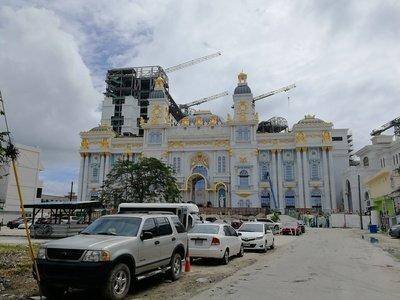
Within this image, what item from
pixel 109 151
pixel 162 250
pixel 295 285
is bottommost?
pixel 295 285

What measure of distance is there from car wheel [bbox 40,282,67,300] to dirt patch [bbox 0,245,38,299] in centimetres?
62

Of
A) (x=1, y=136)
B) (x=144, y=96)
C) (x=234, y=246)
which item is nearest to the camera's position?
(x=1, y=136)

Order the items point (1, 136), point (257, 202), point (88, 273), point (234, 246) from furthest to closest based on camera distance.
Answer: point (257, 202) < point (234, 246) < point (1, 136) < point (88, 273)

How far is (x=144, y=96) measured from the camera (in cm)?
11500

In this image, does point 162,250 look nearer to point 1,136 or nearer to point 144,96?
point 1,136

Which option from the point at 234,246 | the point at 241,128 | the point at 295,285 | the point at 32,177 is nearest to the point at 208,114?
the point at 241,128

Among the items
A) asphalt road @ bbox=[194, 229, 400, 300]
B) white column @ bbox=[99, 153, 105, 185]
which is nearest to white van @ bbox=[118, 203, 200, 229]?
asphalt road @ bbox=[194, 229, 400, 300]

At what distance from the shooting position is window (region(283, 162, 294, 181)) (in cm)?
6815

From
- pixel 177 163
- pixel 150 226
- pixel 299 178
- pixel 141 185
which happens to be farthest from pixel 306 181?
pixel 150 226

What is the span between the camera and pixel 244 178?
6675 centimetres

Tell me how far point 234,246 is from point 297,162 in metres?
54.4

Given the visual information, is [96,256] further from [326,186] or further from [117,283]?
[326,186]

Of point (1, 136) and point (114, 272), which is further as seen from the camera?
point (1, 136)

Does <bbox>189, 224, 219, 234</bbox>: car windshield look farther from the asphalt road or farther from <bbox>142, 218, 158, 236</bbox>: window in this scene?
<bbox>142, 218, 158, 236</bbox>: window
